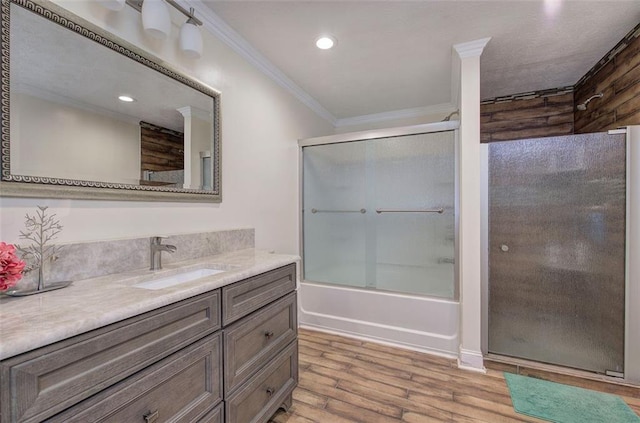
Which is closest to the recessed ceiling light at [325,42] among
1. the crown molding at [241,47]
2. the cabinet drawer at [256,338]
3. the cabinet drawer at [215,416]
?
the crown molding at [241,47]

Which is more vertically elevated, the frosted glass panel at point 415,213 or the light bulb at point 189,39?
the light bulb at point 189,39

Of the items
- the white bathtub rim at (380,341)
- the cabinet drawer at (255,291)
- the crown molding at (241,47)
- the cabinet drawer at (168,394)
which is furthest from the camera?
the white bathtub rim at (380,341)

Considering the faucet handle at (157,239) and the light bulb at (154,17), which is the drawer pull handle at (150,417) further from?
the light bulb at (154,17)

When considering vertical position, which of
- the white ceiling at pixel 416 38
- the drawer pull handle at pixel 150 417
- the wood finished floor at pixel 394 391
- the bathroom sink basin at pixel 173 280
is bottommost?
the wood finished floor at pixel 394 391

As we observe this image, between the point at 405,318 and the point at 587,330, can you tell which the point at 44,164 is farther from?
the point at 587,330

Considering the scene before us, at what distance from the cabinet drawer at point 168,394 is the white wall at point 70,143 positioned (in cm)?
84

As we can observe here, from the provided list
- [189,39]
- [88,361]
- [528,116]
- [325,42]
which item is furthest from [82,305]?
[528,116]

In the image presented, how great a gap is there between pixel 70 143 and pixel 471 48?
2483 millimetres

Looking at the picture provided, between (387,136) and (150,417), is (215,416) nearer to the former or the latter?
(150,417)

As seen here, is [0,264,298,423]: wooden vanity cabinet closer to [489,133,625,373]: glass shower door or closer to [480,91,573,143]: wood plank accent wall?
[489,133,625,373]: glass shower door

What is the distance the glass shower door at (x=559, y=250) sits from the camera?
1876 mm

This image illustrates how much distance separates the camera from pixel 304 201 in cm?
293

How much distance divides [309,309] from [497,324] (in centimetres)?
161

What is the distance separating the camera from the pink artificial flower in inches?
31.8
